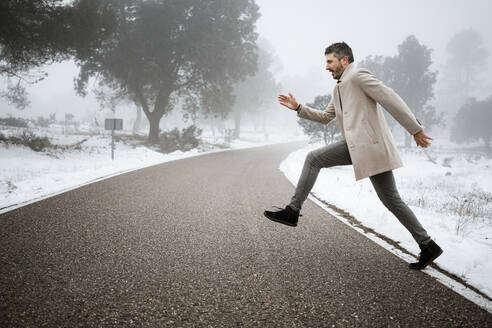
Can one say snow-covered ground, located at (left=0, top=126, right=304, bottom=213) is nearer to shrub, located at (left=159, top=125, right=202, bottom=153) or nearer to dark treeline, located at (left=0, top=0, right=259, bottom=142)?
shrub, located at (left=159, top=125, right=202, bottom=153)

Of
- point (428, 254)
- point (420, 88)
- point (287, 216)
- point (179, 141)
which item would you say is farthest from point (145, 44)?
point (420, 88)

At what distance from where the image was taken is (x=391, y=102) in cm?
247

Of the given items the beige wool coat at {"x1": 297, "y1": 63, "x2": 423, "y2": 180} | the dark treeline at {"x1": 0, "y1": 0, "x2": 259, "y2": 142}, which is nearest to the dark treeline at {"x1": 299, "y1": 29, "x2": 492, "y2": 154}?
the dark treeline at {"x1": 0, "y1": 0, "x2": 259, "y2": 142}

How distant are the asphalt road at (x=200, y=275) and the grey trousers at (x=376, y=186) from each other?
42cm

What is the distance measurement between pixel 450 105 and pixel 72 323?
75779 mm

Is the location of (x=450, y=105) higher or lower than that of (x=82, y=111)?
higher

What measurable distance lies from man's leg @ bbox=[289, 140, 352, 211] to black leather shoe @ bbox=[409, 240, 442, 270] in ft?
3.64

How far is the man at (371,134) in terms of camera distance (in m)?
2.49

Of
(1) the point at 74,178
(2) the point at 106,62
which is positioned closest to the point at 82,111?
(2) the point at 106,62

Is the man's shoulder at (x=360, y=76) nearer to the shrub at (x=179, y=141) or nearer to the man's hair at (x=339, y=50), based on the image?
the man's hair at (x=339, y=50)

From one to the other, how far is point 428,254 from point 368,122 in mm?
1419

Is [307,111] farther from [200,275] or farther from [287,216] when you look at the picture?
[200,275]

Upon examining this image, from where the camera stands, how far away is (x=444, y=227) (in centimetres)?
395

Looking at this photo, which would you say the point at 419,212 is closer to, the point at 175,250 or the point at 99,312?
the point at 175,250
